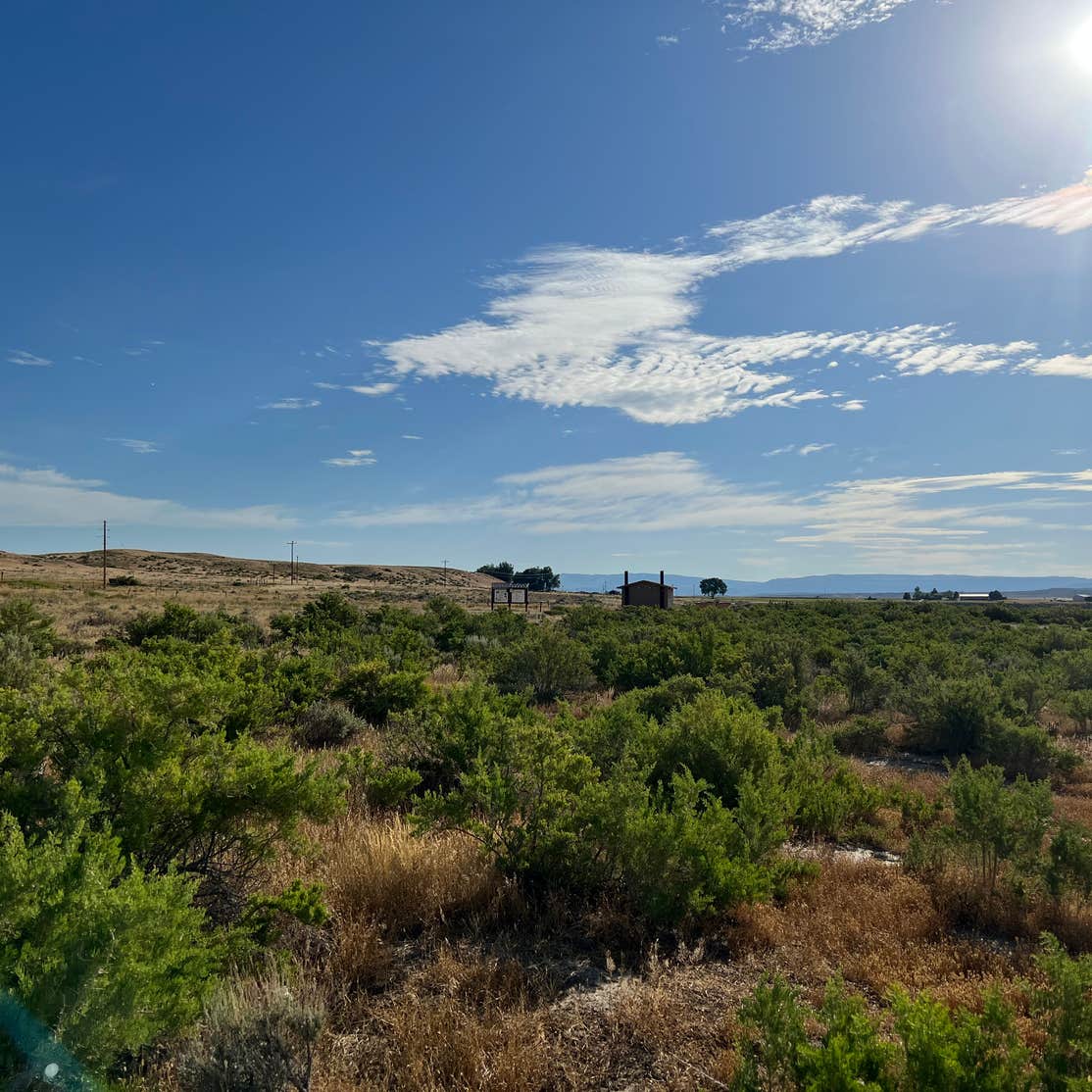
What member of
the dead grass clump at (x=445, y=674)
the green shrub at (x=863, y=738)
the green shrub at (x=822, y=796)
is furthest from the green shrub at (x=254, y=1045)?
the dead grass clump at (x=445, y=674)

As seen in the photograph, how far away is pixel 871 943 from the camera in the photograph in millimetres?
4633

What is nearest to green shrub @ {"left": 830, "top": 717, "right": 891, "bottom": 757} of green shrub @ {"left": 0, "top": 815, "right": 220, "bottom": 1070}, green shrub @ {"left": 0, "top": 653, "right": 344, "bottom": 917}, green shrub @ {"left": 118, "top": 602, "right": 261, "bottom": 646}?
green shrub @ {"left": 0, "top": 653, "right": 344, "bottom": 917}

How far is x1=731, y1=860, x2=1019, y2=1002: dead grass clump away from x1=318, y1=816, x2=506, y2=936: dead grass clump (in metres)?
1.74

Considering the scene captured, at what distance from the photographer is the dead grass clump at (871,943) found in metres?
4.24

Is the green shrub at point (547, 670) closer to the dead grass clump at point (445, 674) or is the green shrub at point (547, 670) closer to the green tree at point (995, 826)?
the dead grass clump at point (445, 674)

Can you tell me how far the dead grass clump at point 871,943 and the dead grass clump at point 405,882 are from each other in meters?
1.74

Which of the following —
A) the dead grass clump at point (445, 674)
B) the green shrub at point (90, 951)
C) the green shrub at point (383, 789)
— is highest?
the green shrub at point (90, 951)

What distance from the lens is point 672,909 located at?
4.59m

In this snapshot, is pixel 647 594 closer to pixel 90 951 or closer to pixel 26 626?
pixel 26 626

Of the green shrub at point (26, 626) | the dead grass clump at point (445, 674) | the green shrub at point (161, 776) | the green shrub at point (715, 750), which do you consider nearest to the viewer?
the green shrub at point (161, 776)

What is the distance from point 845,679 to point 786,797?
976cm

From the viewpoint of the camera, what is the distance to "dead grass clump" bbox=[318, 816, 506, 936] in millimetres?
4545

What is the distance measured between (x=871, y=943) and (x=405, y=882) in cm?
307

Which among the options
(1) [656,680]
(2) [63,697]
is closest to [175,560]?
(1) [656,680]
